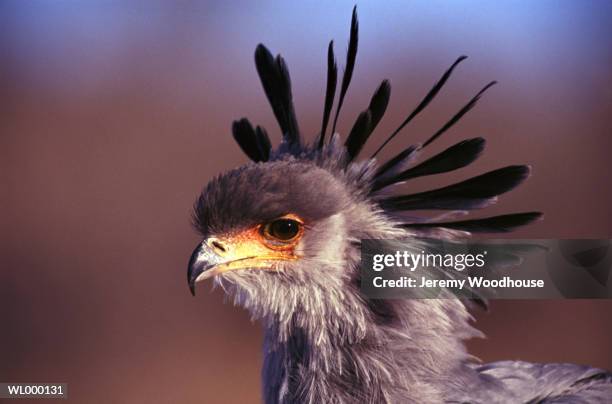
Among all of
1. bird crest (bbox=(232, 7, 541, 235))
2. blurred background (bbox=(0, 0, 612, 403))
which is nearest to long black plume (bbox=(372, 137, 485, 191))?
bird crest (bbox=(232, 7, 541, 235))

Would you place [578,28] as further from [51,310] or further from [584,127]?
[51,310]

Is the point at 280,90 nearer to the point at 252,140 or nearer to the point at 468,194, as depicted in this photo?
the point at 252,140

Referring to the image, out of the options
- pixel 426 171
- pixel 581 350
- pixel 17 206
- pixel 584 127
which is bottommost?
pixel 581 350

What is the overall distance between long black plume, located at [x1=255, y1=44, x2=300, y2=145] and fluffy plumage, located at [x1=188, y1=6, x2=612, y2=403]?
0.13 metres

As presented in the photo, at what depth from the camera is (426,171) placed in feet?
4.04

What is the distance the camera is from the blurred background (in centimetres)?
159

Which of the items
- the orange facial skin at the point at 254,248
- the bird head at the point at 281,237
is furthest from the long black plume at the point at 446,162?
the orange facial skin at the point at 254,248

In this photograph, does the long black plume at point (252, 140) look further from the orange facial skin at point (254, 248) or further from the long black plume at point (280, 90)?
the orange facial skin at point (254, 248)

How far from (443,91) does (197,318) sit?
0.89 metres

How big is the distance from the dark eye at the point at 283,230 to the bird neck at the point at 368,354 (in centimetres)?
16

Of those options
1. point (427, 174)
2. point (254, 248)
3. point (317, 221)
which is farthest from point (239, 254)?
point (427, 174)

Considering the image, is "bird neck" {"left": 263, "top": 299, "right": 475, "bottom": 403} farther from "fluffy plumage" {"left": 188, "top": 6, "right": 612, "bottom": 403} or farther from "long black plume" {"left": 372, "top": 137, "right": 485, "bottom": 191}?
"long black plume" {"left": 372, "top": 137, "right": 485, "bottom": 191}

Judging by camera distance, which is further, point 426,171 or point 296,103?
point 296,103

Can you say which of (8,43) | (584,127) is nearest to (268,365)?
(584,127)
